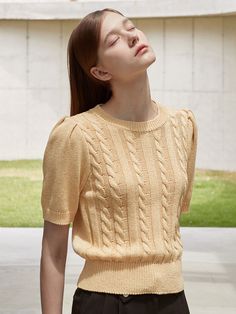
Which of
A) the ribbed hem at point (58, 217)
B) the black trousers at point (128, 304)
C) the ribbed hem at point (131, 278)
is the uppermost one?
the ribbed hem at point (58, 217)

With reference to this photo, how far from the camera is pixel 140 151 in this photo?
260cm

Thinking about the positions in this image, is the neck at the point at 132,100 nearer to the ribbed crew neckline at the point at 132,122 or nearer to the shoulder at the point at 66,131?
the ribbed crew neckline at the point at 132,122

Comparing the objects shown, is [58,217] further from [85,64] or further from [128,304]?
[85,64]

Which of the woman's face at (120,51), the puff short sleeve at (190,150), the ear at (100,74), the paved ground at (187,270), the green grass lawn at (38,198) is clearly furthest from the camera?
the green grass lawn at (38,198)

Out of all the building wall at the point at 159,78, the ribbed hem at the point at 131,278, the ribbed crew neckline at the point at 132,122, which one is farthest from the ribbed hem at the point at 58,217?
the building wall at the point at 159,78

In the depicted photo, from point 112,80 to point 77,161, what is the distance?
0.83 feet

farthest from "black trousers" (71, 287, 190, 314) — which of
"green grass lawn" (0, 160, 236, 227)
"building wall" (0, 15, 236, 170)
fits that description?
"building wall" (0, 15, 236, 170)

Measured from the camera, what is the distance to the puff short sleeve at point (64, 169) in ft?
8.36

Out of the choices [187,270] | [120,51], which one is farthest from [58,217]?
[187,270]

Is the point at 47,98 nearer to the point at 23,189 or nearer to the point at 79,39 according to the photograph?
the point at 23,189

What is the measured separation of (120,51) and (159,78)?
15.0 metres

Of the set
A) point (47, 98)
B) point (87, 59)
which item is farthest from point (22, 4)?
point (87, 59)

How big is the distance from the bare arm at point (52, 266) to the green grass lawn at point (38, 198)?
8.77m

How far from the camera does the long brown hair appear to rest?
259cm
